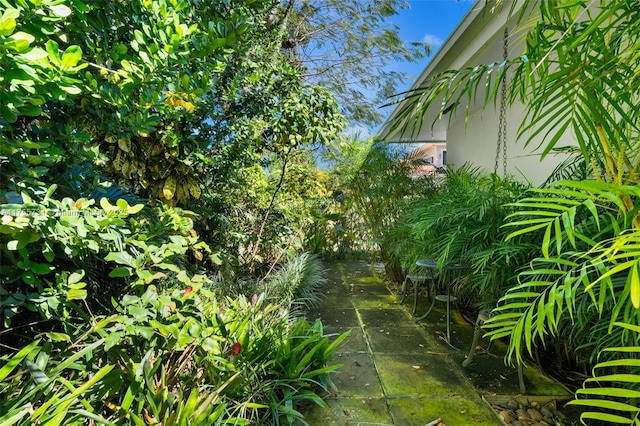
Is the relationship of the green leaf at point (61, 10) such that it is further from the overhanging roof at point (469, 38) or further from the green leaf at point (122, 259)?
the overhanging roof at point (469, 38)

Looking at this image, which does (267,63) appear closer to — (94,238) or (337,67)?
(94,238)

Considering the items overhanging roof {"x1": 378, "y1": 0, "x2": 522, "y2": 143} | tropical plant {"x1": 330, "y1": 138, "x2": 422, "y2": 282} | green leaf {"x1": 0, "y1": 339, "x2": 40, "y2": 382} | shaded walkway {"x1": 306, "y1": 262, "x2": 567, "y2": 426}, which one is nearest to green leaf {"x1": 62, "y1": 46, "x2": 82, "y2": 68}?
green leaf {"x1": 0, "y1": 339, "x2": 40, "y2": 382}

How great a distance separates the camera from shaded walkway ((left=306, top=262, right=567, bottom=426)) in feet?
6.07

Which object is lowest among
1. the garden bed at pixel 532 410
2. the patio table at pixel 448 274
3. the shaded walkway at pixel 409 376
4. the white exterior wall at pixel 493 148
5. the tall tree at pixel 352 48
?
the shaded walkway at pixel 409 376

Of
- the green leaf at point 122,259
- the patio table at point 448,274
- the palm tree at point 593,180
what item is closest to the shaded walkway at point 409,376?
the patio table at point 448,274

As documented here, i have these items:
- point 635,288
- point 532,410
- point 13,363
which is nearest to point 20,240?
point 13,363

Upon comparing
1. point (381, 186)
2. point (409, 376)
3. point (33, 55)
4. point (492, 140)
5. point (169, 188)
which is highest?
point (492, 140)

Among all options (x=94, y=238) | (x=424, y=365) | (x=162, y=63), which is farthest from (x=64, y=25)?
(x=424, y=365)

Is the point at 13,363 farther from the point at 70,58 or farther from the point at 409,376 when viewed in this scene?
the point at 409,376

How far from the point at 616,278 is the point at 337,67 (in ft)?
24.3

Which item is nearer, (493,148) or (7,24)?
(7,24)

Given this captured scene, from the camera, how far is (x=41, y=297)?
3.96 ft

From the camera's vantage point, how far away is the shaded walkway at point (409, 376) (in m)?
1.85

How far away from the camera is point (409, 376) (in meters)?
2.27
